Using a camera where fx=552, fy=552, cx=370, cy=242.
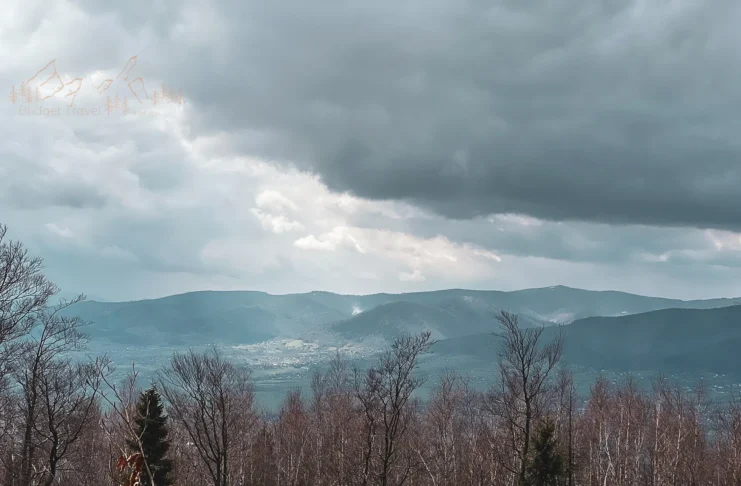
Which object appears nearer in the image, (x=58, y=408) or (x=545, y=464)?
(x=58, y=408)

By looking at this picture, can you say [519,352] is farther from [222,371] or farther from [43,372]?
[43,372]

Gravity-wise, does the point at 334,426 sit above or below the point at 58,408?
below

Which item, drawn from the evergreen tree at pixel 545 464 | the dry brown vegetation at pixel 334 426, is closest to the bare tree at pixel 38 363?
the dry brown vegetation at pixel 334 426

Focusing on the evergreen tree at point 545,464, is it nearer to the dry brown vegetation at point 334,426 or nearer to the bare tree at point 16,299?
the dry brown vegetation at point 334,426

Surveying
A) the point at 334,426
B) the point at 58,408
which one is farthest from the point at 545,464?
the point at 58,408

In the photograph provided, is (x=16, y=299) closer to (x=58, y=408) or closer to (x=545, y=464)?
(x=58, y=408)

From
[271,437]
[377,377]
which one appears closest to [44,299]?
[377,377]

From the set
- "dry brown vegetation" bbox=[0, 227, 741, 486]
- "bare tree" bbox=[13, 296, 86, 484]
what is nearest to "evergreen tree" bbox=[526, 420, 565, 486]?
"dry brown vegetation" bbox=[0, 227, 741, 486]

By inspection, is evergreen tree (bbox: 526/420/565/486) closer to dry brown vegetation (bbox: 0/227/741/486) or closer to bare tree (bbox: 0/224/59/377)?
dry brown vegetation (bbox: 0/227/741/486)
